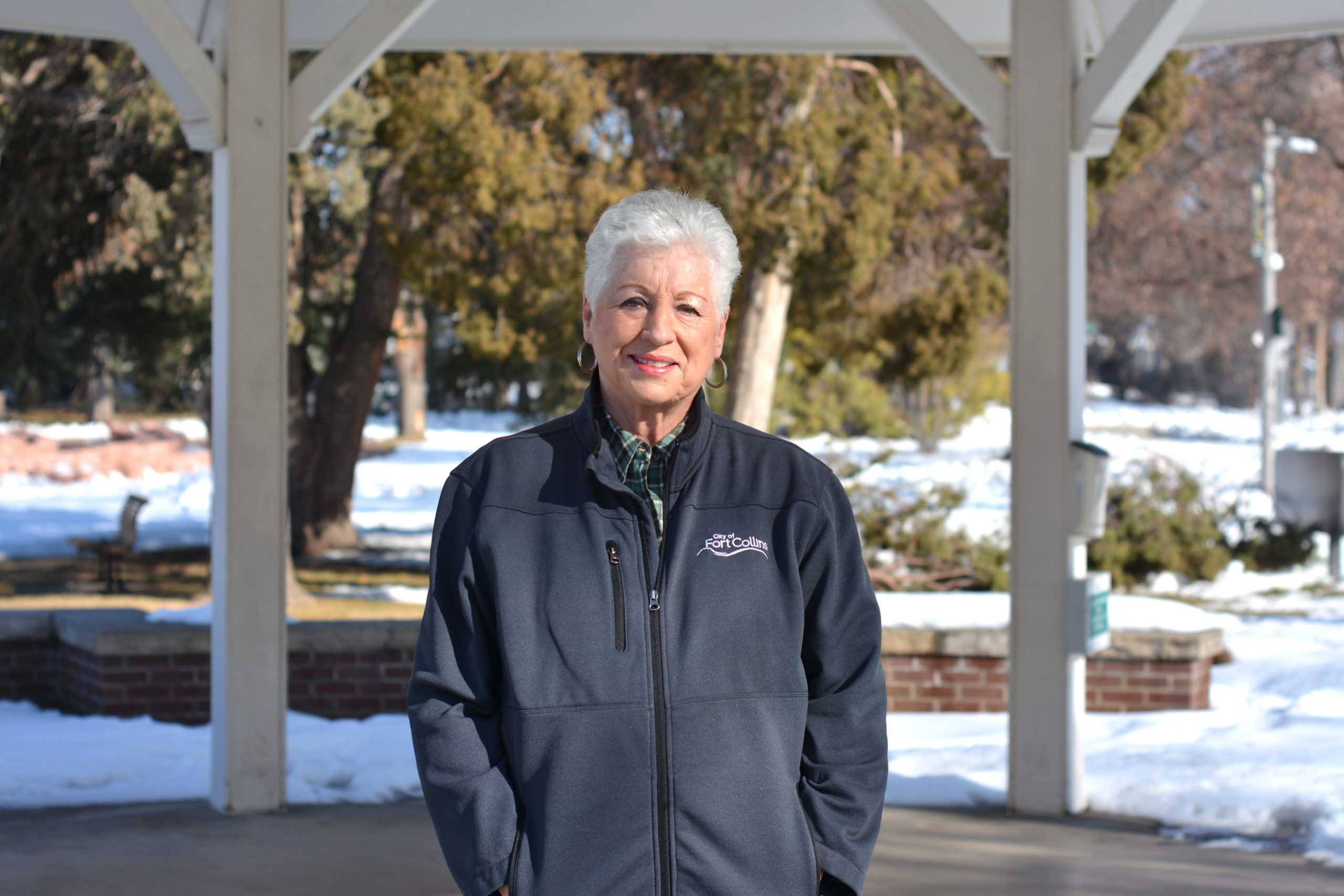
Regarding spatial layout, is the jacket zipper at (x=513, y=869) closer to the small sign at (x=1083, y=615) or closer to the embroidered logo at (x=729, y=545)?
the embroidered logo at (x=729, y=545)

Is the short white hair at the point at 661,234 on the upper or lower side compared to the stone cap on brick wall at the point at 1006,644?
upper

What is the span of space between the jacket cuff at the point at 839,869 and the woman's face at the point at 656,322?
0.77 metres

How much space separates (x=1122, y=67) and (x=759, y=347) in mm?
7279

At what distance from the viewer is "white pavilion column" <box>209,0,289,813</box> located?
5844 millimetres

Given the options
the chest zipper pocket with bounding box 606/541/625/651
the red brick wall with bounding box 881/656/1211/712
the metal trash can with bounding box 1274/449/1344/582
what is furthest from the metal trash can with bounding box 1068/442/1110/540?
the metal trash can with bounding box 1274/449/1344/582

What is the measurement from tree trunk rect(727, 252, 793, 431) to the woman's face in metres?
9.93

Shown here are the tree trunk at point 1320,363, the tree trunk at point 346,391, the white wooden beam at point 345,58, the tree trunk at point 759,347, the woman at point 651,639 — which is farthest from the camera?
the tree trunk at point 1320,363

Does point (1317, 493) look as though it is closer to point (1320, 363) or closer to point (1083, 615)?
point (1083, 615)

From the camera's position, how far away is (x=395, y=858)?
557 centimetres

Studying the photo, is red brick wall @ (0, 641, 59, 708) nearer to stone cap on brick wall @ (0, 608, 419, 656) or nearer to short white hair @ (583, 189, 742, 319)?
stone cap on brick wall @ (0, 608, 419, 656)

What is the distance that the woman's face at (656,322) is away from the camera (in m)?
2.54

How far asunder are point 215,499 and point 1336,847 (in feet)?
13.9

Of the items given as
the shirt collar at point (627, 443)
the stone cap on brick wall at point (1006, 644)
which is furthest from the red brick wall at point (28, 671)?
the shirt collar at point (627, 443)

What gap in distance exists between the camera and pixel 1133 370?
69312 millimetres
